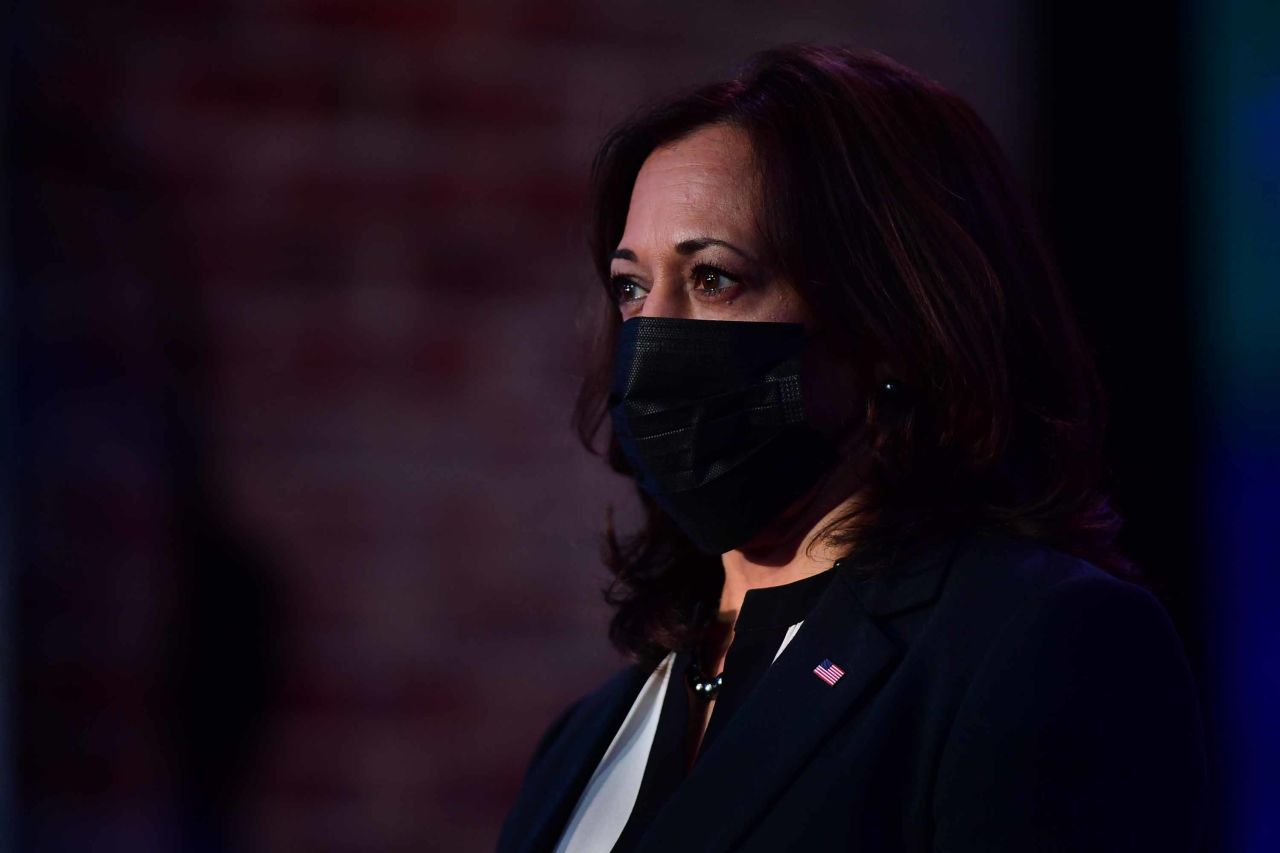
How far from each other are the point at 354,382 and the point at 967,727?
5.04 ft

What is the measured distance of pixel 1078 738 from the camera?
108cm

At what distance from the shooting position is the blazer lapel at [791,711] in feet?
4.06

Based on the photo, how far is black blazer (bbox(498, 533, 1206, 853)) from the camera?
108cm

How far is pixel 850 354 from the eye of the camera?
1439 millimetres

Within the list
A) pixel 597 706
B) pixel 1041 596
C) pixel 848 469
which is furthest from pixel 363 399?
pixel 1041 596

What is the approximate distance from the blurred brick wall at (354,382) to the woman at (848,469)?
→ 2.53 ft

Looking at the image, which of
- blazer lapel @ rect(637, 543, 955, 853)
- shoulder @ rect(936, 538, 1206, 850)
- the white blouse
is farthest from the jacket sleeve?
the white blouse

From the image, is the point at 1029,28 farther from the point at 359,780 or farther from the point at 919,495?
the point at 359,780

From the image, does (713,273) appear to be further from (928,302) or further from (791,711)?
(791,711)

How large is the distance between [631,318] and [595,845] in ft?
2.06

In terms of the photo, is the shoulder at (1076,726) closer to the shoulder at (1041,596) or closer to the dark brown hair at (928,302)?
the shoulder at (1041,596)

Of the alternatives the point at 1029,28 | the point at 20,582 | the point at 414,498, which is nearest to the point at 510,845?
the point at 414,498

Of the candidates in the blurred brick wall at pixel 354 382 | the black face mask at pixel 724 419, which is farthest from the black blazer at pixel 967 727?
the blurred brick wall at pixel 354 382

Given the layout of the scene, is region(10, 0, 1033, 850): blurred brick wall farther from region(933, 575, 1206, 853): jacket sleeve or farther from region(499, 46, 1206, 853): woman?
region(933, 575, 1206, 853): jacket sleeve
